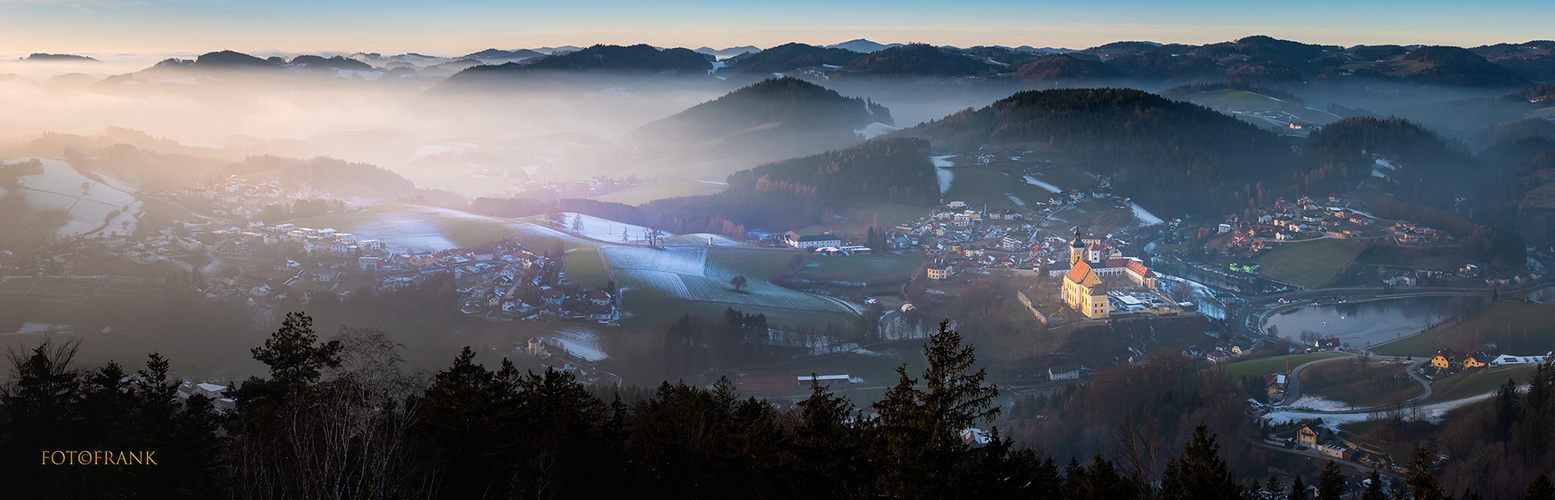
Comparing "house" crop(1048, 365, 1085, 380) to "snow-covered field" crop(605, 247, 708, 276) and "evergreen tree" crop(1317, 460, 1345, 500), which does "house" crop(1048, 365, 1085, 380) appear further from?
"snow-covered field" crop(605, 247, 708, 276)

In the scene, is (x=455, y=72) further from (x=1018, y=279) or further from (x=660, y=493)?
(x=660, y=493)

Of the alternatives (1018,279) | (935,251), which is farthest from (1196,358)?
(935,251)

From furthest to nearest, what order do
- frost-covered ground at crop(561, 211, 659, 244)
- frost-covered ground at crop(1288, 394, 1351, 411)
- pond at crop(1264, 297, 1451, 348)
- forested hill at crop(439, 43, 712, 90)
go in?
forested hill at crop(439, 43, 712, 90)
frost-covered ground at crop(561, 211, 659, 244)
pond at crop(1264, 297, 1451, 348)
frost-covered ground at crop(1288, 394, 1351, 411)

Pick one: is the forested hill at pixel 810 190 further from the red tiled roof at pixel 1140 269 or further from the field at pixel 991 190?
the red tiled roof at pixel 1140 269

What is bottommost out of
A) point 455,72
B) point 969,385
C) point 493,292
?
point 493,292

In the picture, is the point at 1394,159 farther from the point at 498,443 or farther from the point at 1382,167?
the point at 498,443

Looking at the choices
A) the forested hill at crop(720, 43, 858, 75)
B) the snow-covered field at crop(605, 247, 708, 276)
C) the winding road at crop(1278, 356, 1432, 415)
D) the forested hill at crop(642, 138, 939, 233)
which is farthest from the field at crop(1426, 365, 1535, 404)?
the forested hill at crop(720, 43, 858, 75)
